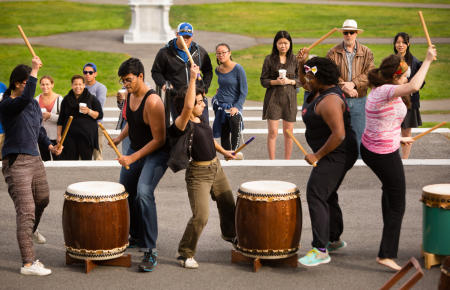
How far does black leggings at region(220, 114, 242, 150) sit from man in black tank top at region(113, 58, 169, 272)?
4180 mm

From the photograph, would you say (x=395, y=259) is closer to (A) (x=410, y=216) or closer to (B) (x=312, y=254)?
(B) (x=312, y=254)

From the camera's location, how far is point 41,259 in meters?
8.49

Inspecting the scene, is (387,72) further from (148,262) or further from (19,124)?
(19,124)

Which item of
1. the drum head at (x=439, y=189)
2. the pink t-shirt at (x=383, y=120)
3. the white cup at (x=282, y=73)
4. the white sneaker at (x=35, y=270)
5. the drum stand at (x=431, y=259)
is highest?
the white cup at (x=282, y=73)

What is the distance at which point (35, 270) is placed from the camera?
26.1 feet

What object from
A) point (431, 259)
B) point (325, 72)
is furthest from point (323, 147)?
point (431, 259)

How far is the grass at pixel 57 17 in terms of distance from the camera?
33.8 m

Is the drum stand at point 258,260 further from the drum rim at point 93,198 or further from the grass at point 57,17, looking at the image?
the grass at point 57,17

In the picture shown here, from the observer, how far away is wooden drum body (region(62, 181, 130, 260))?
25.8 feet

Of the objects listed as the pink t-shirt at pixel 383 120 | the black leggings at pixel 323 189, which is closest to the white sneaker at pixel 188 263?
the black leggings at pixel 323 189

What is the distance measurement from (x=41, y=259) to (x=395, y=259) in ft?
11.9

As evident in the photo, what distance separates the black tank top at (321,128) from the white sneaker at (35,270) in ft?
9.52

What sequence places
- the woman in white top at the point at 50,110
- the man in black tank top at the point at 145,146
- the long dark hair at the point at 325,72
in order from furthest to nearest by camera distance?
the woman in white top at the point at 50,110, the man in black tank top at the point at 145,146, the long dark hair at the point at 325,72

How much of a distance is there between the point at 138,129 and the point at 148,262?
4.39ft
